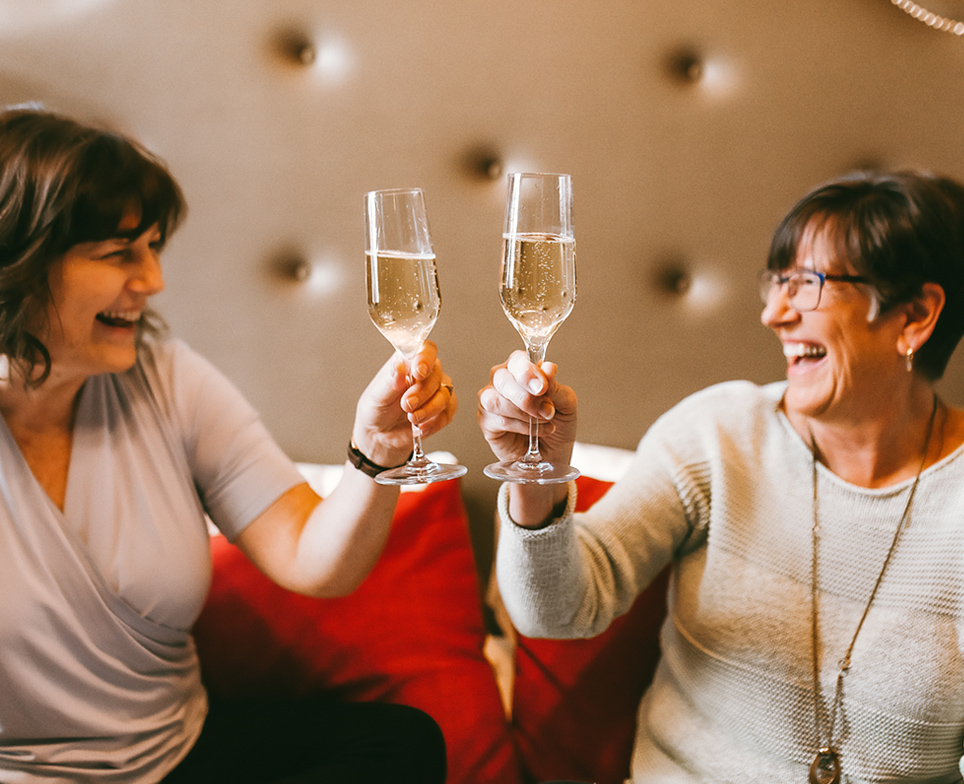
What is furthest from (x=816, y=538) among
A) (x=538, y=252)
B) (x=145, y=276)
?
(x=145, y=276)

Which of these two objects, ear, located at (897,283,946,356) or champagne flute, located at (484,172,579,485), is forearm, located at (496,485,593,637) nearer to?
champagne flute, located at (484,172,579,485)

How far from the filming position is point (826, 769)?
1.04 metres

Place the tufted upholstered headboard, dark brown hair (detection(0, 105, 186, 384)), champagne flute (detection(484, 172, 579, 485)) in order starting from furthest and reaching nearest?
the tufted upholstered headboard < dark brown hair (detection(0, 105, 186, 384)) < champagne flute (detection(484, 172, 579, 485))

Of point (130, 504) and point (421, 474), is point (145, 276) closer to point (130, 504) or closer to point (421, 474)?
point (130, 504)

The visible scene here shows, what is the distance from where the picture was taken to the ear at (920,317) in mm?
1104

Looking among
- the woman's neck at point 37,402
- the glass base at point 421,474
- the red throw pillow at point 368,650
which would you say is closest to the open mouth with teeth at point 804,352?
the glass base at point 421,474

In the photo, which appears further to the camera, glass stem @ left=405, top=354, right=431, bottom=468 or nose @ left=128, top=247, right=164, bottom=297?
nose @ left=128, top=247, right=164, bottom=297

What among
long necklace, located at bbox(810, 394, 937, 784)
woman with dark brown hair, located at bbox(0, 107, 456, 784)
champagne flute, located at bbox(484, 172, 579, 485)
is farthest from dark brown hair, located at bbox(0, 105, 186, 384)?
long necklace, located at bbox(810, 394, 937, 784)

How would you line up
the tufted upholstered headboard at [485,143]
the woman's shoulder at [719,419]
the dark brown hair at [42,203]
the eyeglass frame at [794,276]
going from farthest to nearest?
the tufted upholstered headboard at [485,143]
the woman's shoulder at [719,419]
the eyeglass frame at [794,276]
the dark brown hair at [42,203]

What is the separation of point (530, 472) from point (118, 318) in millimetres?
638

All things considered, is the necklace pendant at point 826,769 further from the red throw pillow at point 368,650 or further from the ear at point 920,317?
the ear at point 920,317

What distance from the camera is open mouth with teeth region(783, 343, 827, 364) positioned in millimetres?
1112

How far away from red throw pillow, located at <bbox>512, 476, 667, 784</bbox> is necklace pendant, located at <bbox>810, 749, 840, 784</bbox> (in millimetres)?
306

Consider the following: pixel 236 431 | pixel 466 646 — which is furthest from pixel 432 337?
pixel 466 646
